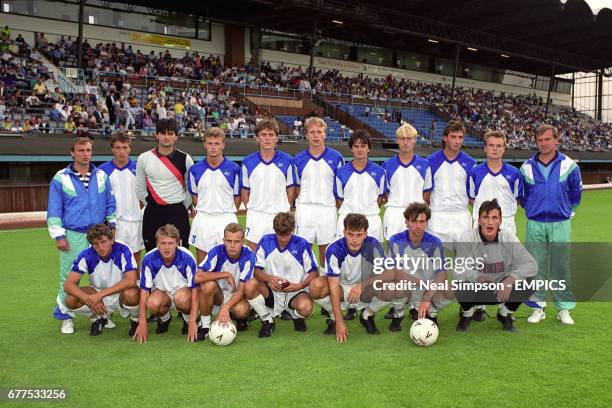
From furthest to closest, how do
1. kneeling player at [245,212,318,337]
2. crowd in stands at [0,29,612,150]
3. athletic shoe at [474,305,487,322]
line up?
crowd in stands at [0,29,612,150], athletic shoe at [474,305,487,322], kneeling player at [245,212,318,337]

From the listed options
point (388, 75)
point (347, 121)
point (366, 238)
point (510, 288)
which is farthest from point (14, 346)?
point (388, 75)

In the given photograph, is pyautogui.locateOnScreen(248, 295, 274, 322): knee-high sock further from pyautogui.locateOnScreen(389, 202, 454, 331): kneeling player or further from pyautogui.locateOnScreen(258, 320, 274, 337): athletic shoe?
pyautogui.locateOnScreen(389, 202, 454, 331): kneeling player

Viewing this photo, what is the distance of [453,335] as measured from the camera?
550cm

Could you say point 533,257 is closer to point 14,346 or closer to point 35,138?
point 14,346

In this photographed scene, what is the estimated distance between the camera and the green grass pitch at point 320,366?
13.1ft

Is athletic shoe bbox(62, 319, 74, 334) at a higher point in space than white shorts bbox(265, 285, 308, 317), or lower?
lower

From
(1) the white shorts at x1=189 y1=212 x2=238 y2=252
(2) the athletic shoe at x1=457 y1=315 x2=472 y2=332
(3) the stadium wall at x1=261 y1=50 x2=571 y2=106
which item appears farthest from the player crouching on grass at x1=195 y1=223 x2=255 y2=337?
(3) the stadium wall at x1=261 y1=50 x2=571 y2=106

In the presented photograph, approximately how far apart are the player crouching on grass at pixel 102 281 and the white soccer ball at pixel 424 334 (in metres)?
2.87

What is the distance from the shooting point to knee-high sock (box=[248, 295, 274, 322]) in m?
5.54

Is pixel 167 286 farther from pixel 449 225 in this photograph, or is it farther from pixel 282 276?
pixel 449 225

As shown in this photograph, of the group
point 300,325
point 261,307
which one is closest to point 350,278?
point 300,325

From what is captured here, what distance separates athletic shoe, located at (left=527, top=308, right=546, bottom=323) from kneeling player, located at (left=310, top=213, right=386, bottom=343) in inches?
66.8

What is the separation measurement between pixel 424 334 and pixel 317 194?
2.20 m

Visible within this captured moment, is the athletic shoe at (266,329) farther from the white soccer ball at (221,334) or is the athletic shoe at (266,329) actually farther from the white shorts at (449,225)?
the white shorts at (449,225)
